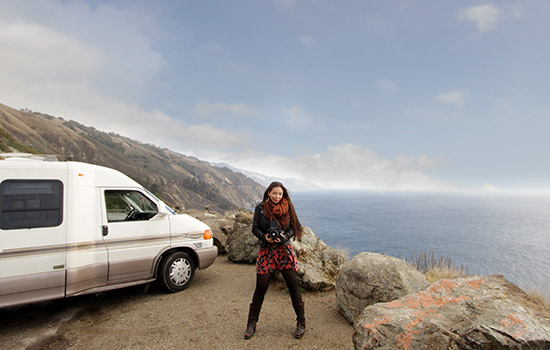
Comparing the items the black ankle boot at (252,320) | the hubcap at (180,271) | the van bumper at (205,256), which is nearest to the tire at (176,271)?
the hubcap at (180,271)

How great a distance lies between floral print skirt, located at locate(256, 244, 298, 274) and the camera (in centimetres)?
403

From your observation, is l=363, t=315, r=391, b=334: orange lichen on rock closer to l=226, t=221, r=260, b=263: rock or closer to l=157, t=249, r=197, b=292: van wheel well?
l=157, t=249, r=197, b=292: van wheel well

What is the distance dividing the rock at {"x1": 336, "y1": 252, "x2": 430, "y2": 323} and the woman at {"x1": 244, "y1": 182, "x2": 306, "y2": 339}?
1.12 m

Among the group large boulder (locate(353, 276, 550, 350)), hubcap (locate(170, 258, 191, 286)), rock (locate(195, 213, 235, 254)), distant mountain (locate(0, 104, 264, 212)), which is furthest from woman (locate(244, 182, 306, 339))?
distant mountain (locate(0, 104, 264, 212))

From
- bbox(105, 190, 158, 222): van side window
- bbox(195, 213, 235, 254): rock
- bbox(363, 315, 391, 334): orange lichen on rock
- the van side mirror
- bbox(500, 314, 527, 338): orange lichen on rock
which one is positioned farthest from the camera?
bbox(195, 213, 235, 254): rock

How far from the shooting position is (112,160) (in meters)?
72.1

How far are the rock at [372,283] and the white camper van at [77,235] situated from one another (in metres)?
3.50

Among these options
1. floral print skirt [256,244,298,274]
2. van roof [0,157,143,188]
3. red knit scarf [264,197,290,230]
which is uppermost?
van roof [0,157,143,188]

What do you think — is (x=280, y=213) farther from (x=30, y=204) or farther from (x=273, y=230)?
(x=30, y=204)

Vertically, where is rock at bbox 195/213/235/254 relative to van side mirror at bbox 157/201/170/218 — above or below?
below

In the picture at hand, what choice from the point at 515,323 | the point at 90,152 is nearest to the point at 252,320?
the point at 515,323

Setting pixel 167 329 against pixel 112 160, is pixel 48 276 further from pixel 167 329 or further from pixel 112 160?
pixel 112 160

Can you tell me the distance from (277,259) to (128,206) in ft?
13.5

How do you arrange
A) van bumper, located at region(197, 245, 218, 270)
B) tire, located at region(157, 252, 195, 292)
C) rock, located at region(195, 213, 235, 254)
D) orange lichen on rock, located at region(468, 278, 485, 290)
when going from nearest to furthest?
1. orange lichen on rock, located at region(468, 278, 485, 290)
2. tire, located at region(157, 252, 195, 292)
3. van bumper, located at region(197, 245, 218, 270)
4. rock, located at region(195, 213, 235, 254)
